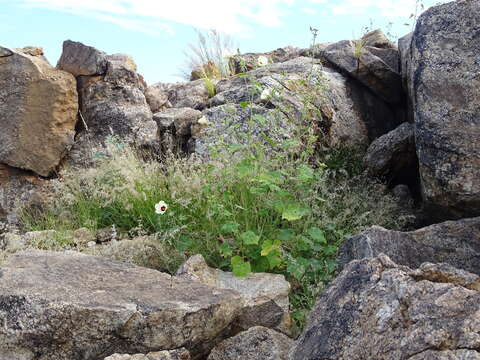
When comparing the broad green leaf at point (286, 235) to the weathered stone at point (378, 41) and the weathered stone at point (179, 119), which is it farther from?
the weathered stone at point (378, 41)

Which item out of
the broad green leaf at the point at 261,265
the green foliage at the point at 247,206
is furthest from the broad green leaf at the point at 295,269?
the broad green leaf at the point at 261,265

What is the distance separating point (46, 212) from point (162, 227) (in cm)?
273

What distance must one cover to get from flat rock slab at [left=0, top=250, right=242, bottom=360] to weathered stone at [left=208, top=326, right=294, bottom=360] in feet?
0.55

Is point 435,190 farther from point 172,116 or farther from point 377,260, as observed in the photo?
point 172,116

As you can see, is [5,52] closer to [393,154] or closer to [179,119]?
[179,119]

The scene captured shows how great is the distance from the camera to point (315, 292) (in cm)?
532

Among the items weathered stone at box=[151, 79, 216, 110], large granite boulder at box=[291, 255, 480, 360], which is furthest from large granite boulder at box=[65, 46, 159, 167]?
large granite boulder at box=[291, 255, 480, 360]

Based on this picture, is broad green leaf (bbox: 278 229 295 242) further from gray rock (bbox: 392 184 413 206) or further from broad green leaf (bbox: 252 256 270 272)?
gray rock (bbox: 392 184 413 206)

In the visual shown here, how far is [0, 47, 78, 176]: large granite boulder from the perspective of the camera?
9125mm

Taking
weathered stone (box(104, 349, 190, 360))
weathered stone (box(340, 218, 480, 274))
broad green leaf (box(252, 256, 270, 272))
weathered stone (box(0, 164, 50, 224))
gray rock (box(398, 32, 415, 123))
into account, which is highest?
gray rock (box(398, 32, 415, 123))

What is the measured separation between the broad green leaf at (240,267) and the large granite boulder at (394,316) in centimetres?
206

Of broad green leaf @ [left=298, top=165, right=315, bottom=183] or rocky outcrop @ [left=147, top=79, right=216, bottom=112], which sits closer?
broad green leaf @ [left=298, top=165, right=315, bottom=183]

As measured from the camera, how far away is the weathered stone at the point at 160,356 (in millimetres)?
3639

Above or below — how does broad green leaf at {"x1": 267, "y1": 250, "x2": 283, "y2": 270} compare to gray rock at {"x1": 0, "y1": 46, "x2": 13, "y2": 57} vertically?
below
